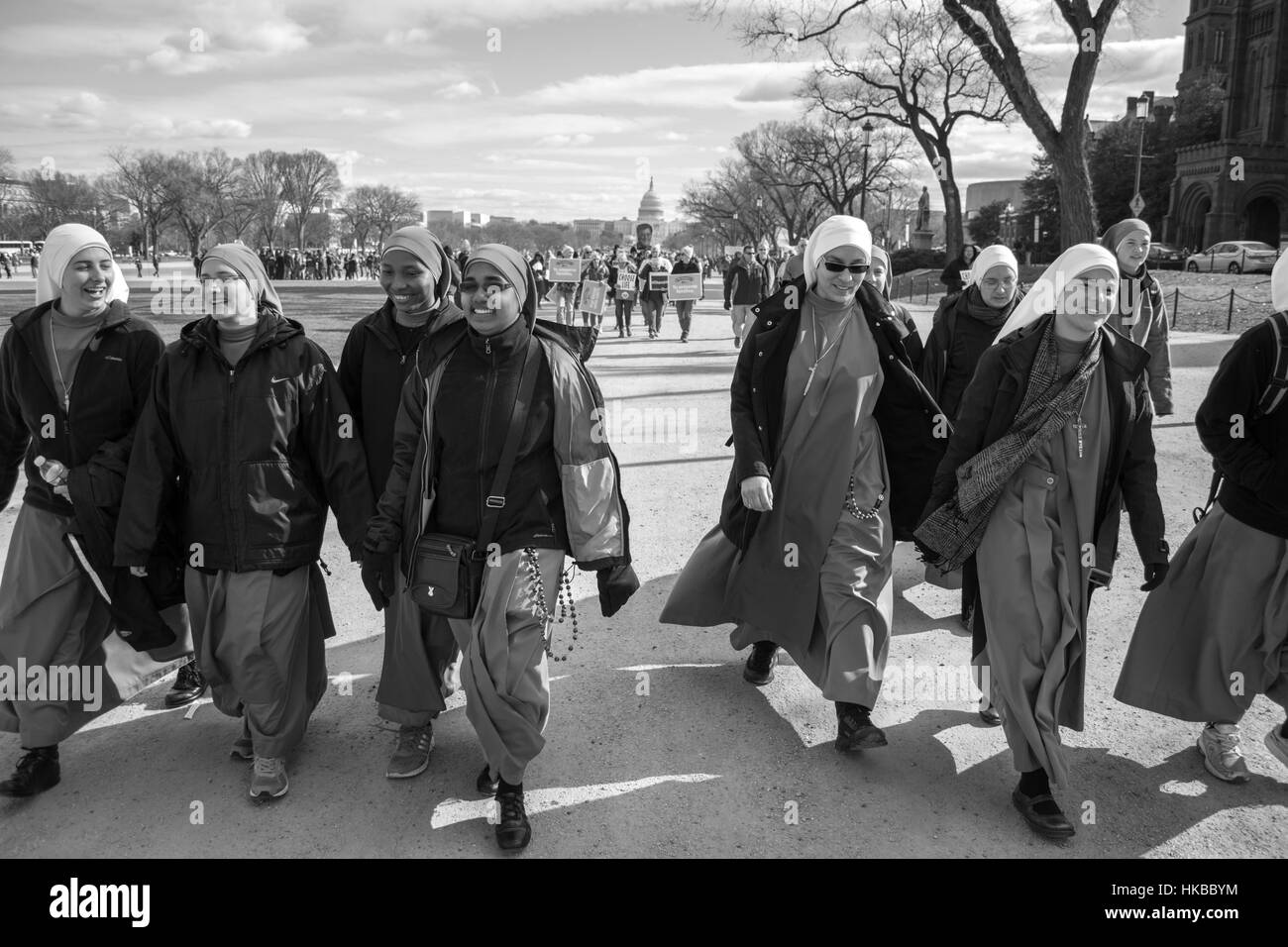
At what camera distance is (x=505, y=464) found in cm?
338

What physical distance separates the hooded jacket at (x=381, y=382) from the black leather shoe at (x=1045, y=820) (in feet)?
8.68

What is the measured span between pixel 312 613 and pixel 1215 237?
62352 millimetres

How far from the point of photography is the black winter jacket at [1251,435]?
144 inches

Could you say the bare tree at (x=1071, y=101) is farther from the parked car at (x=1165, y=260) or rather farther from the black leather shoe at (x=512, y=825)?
the parked car at (x=1165, y=260)

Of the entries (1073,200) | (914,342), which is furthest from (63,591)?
(1073,200)

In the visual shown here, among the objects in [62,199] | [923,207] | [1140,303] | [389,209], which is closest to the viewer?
[1140,303]

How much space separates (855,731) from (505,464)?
1.71 meters

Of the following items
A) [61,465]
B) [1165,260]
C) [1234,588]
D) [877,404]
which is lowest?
[1234,588]

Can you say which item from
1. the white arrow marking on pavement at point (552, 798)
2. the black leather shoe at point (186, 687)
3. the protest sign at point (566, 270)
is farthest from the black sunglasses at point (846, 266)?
the protest sign at point (566, 270)

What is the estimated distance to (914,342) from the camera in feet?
14.0

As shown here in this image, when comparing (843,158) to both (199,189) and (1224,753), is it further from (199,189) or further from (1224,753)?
(1224,753)

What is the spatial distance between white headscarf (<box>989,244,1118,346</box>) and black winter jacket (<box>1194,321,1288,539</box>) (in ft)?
2.06

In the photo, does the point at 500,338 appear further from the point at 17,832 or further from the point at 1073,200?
the point at 1073,200
